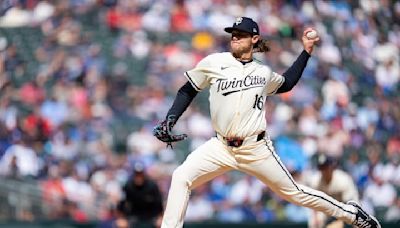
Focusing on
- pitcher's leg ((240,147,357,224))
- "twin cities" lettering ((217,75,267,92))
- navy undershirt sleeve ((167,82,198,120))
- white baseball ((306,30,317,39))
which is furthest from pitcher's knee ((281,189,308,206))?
white baseball ((306,30,317,39))

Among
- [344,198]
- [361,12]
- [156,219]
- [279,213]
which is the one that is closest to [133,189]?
[156,219]

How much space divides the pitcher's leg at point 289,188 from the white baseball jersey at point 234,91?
0.28m

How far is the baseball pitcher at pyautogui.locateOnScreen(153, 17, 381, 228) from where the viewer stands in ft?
28.0

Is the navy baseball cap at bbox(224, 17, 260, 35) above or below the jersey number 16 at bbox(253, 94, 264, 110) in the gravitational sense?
above

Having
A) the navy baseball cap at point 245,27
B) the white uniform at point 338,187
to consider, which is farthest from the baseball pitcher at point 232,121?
the white uniform at point 338,187

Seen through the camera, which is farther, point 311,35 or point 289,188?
point 311,35

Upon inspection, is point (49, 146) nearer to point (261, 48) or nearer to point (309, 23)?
point (309, 23)

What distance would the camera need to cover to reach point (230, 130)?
8547 mm

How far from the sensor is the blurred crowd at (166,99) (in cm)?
1588

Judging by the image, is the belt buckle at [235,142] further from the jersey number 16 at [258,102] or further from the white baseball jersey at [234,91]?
the jersey number 16 at [258,102]

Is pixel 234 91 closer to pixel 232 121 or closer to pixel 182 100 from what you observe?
pixel 232 121

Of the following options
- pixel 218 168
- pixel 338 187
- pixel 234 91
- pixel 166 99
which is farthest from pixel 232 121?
pixel 166 99

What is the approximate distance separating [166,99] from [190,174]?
8.81m

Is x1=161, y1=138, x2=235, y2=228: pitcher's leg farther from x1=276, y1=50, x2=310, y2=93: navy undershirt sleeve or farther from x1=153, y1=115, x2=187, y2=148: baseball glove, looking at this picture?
x1=276, y1=50, x2=310, y2=93: navy undershirt sleeve
